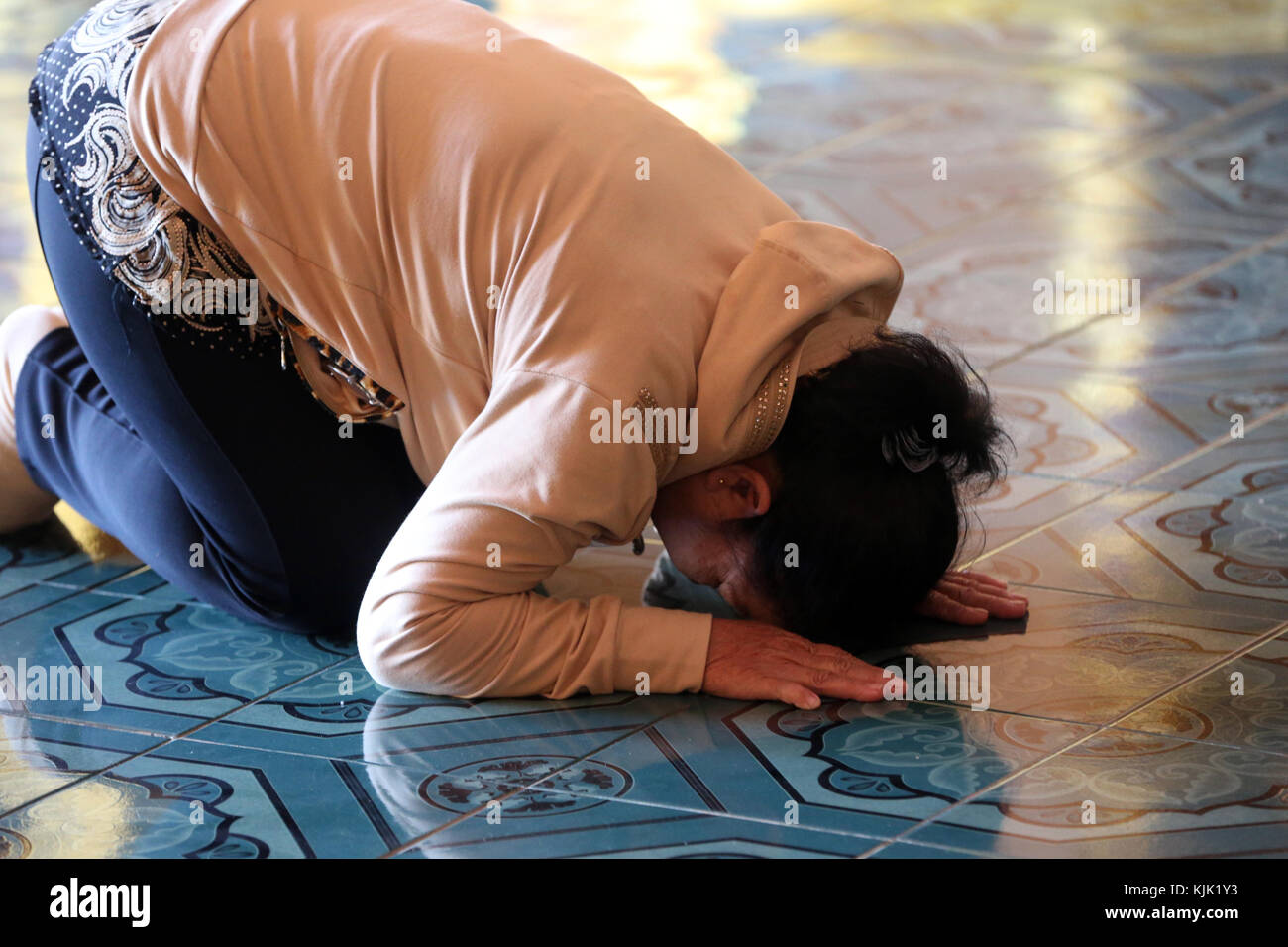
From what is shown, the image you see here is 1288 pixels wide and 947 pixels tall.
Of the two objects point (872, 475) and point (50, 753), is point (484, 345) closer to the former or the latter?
point (872, 475)

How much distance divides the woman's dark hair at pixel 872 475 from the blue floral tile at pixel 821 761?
12 cm

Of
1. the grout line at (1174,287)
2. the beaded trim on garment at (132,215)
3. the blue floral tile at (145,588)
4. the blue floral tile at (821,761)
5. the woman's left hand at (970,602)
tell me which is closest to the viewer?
the blue floral tile at (821,761)

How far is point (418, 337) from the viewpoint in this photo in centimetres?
179

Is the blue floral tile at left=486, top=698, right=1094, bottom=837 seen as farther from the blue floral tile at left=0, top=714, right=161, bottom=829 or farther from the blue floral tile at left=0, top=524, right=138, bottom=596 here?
the blue floral tile at left=0, top=524, right=138, bottom=596

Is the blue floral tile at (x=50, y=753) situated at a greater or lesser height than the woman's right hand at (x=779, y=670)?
lesser

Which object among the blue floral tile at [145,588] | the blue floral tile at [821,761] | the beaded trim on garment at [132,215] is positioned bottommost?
the blue floral tile at [821,761]

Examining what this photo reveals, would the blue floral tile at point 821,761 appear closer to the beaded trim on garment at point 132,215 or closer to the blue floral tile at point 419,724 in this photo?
the blue floral tile at point 419,724

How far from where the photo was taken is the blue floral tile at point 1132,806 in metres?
1.51

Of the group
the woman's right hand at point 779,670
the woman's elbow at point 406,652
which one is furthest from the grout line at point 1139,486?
the woman's elbow at point 406,652

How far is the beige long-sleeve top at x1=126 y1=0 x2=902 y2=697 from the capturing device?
1631 mm

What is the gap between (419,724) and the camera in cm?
179

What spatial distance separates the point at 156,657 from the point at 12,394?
470 millimetres
